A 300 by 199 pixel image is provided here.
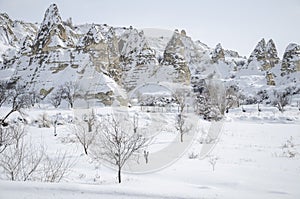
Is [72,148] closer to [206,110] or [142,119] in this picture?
[142,119]

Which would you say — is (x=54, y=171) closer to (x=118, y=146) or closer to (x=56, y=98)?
(x=118, y=146)

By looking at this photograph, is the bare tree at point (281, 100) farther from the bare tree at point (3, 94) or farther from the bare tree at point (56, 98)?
the bare tree at point (3, 94)

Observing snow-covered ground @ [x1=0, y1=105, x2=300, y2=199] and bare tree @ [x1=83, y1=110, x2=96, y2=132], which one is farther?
bare tree @ [x1=83, y1=110, x2=96, y2=132]

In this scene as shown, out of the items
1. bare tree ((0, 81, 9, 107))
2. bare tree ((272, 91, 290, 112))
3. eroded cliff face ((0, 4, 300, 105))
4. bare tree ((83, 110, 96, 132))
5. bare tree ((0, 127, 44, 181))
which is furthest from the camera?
eroded cliff face ((0, 4, 300, 105))

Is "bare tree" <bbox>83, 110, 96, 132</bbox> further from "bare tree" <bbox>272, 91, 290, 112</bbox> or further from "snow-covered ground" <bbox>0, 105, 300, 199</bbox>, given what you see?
"bare tree" <bbox>272, 91, 290, 112</bbox>

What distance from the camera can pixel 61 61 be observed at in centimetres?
4684

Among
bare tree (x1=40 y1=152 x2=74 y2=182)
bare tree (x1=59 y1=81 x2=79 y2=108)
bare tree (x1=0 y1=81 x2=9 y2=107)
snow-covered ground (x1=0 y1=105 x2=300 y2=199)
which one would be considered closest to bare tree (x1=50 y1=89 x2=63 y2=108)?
bare tree (x1=59 y1=81 x2=79 y2=108)

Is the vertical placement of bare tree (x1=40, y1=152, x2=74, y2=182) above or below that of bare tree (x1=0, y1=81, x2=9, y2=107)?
below

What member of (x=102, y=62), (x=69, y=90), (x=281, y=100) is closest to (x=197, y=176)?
(x=69, y=90)

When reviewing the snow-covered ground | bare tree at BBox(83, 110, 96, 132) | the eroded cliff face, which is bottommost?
the snow-covered ground

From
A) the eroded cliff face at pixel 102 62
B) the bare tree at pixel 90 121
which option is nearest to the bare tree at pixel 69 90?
the eroded cliff face at pixel 102 62

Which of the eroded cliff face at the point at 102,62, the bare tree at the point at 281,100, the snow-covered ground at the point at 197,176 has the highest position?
the eroded cliff face at the point at 102,62

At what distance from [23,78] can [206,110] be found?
33.0 meters

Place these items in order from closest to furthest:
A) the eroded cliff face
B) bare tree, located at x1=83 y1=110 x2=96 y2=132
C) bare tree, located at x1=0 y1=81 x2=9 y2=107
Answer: bare tree, located at x1=0 y1=81 x2=9 y2=107 < bare tree, located at x1=83 y1=110 x2=96 y2=132 < the eroded cliff face
